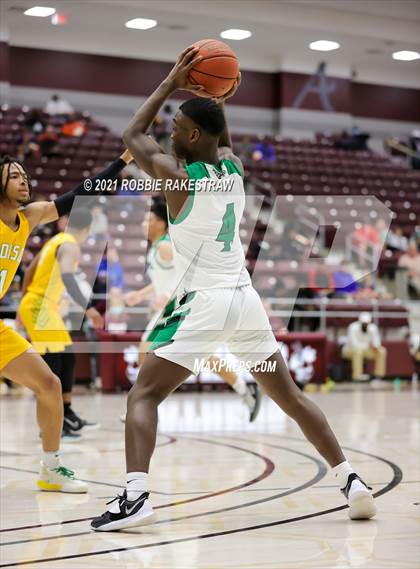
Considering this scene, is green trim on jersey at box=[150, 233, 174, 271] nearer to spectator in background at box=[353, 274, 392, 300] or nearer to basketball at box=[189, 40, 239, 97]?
basketball at box=[189, 40, 239, 97]

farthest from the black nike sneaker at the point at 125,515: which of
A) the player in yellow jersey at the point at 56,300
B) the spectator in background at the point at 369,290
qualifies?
the spectator in background at the point at 369,290

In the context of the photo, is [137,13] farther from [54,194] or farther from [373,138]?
[373,138]

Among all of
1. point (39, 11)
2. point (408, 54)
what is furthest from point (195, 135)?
point (408, 54)

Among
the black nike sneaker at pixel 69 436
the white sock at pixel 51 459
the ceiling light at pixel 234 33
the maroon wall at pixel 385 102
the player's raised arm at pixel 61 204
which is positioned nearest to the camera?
the player's raised arm at pixel 61 204

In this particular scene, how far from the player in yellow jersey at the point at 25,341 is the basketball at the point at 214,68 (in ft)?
3.48

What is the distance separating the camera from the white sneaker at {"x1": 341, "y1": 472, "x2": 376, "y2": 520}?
14.4ft

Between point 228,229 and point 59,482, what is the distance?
1.80 meters

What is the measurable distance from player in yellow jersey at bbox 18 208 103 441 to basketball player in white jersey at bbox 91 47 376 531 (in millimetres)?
2560

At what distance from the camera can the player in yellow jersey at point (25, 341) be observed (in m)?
5.04

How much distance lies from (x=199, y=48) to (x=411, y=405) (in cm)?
742

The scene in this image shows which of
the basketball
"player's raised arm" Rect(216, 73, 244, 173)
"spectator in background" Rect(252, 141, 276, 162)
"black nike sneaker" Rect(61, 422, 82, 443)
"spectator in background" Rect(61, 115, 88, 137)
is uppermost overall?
the basketball

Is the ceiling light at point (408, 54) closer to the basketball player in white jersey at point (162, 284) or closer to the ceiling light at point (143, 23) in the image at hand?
the ceiling light at point (143, 23)

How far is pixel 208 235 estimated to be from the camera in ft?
14.3

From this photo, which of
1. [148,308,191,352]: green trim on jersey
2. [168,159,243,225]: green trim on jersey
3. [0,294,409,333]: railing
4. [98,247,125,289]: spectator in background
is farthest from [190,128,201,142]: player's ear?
[98,247,125,289]: spectator in background
